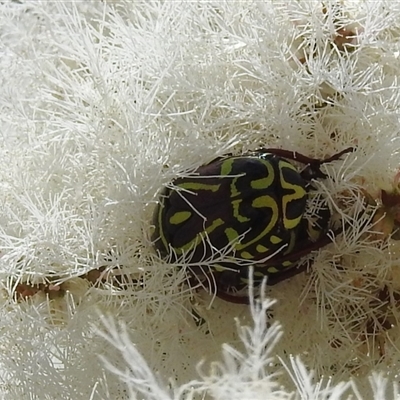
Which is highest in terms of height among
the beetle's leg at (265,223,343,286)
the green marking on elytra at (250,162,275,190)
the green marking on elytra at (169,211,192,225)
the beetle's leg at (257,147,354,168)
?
the beetle's leg at (257,147,354,168)

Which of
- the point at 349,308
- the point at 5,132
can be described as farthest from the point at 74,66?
the point at 349,308

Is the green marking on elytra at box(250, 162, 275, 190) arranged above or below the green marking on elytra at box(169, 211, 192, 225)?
above

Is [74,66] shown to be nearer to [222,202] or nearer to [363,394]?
[222,202]

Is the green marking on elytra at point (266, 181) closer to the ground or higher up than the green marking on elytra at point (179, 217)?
higher up

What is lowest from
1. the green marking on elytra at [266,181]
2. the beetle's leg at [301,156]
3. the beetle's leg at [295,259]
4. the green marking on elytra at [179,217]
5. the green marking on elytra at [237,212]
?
the beetle's leg at [295,259]

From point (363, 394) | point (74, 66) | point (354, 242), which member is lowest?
point (363, 394)

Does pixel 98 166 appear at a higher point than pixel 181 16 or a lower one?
lower

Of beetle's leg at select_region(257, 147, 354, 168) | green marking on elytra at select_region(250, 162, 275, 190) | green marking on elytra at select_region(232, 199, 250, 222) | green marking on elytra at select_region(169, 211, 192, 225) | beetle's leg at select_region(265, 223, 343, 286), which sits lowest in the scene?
beetle's leg at select_region(265, 223, 343, 286)

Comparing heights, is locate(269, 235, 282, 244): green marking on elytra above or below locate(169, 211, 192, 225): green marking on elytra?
below
